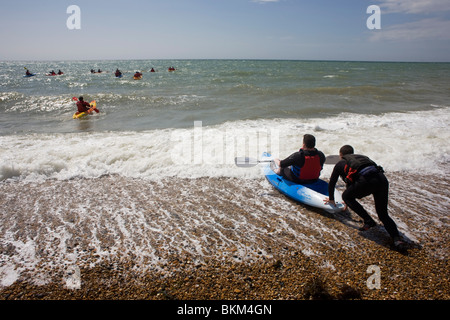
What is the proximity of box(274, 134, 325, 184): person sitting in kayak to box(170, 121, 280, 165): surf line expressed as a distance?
2.02m

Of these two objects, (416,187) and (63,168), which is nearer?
(416,187)

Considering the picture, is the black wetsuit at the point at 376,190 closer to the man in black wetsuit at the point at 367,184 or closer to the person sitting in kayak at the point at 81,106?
the man in black wetsuit at the point at 367,184

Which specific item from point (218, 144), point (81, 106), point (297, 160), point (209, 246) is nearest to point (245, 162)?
point (297, 160)

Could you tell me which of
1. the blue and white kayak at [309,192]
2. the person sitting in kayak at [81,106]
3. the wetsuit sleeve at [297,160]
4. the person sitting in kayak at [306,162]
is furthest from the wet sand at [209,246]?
the person sitting in kayak at [81,106]

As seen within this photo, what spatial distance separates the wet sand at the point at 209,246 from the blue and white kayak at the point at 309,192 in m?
0.18

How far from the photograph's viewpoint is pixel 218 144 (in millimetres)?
8016

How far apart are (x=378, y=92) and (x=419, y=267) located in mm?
20055

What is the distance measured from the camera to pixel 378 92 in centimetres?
1955

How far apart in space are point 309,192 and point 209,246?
2.22 m

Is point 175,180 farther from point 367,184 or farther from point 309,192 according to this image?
point 367,184

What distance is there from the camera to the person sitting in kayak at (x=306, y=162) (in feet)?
15.4

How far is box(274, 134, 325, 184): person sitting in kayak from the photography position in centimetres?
470
